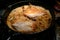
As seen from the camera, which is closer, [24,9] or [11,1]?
[24,9]

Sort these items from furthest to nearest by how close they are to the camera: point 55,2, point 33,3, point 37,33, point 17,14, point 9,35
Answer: point 55,2, point 33,3, point 17,14, point 9,35, point 37,33

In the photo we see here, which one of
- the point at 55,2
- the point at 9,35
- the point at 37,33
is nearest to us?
the point at 37,33

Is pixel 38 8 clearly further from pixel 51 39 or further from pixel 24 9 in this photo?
pixel 51 39

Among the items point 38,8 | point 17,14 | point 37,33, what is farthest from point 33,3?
point 37,33

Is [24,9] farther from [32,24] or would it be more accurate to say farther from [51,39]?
[51,39]

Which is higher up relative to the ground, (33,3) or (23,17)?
(33,3)

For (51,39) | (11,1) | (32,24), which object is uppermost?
(11,1)
